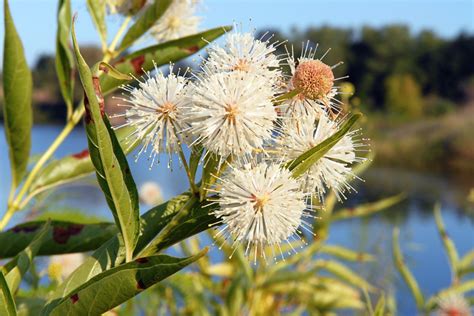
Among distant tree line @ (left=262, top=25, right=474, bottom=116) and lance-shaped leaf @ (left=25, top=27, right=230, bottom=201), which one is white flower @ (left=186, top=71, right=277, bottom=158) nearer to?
lance-shaped leaf @ (left=25, top=27, right=230, bottom=201)

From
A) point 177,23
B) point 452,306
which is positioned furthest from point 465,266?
point 177,23

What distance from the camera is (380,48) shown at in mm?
28938

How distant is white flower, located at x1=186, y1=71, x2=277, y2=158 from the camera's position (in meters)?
0.57

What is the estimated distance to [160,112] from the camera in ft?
A: 2.04

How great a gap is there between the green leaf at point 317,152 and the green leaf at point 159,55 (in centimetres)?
34

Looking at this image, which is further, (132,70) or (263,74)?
(132,70)

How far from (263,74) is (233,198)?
126mm

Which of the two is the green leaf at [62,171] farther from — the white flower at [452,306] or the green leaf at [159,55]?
the white flower at [452,306]

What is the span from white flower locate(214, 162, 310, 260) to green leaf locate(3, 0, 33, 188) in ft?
1.35

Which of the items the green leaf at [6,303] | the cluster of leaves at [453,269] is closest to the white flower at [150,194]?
the cluster of leaves at [453,269]

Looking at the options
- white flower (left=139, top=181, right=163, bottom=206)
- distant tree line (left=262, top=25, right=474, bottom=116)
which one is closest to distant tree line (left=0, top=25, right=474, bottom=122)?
distant tree line (left=262, top=25, right=474, bottom=116)

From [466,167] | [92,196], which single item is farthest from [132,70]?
[466,167]

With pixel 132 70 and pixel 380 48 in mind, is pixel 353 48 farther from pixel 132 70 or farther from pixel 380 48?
pixel 132 70

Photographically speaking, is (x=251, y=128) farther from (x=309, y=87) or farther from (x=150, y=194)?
(x=150, y=194)
